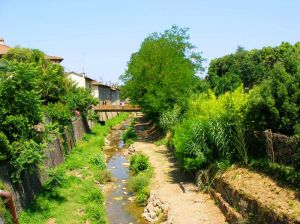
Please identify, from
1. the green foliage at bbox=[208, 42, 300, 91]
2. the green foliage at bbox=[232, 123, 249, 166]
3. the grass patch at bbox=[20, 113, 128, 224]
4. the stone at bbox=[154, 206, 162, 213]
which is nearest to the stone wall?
the grass patch at bbox=[20, 113, 128, 224]

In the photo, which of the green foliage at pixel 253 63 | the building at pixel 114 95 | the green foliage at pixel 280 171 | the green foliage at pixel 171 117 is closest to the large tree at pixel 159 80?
the green foliage at pixel 171 117

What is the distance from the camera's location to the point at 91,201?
22094mm

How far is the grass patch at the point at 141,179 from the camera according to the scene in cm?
2328

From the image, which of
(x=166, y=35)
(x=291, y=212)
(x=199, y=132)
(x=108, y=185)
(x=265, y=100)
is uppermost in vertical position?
(x=166, y=35)

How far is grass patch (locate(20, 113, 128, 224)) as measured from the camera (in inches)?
729

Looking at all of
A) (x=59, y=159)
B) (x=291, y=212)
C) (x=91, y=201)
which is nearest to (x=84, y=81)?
(x=59, y=159)

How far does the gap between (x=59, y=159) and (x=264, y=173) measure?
54.9 feet

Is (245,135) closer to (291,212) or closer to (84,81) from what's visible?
(291,212)

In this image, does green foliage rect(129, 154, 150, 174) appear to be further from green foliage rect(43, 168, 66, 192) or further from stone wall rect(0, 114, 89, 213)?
green foliage rect(43, 168, 66, 192)

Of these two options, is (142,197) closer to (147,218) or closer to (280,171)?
(147,218)

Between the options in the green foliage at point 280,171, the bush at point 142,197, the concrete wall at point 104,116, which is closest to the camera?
the green foliage at point 280,171

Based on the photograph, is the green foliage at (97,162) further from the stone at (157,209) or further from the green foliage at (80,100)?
the green foliage at (80,100)

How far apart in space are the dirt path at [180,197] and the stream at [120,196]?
68.1 inches

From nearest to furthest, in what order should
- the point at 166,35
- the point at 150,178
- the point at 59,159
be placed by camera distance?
the point at 150,178, the point at 59,159, the point at 166,35
